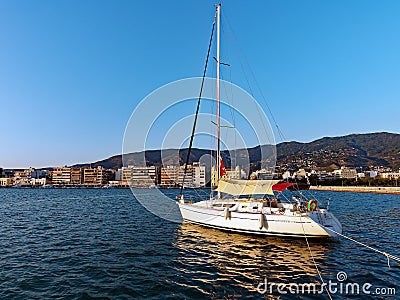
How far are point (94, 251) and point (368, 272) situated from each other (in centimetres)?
1282

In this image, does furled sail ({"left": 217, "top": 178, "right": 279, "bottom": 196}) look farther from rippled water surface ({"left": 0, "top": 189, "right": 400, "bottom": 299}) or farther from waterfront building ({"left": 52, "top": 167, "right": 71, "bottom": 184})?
waterfront building ({"left": 52, "top": 167, "right": 71, "bottom": 184})

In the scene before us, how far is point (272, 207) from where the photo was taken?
18.7 m

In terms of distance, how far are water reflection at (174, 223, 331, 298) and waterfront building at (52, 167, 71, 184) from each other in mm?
191627

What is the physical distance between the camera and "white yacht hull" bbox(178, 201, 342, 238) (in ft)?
54.0

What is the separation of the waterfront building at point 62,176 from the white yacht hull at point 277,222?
628 ft

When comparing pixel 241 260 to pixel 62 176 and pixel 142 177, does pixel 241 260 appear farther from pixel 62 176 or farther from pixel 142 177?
pixel 62 176

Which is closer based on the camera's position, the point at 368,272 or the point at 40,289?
the point at 40,289

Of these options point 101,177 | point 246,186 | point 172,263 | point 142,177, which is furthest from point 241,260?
point 101,177

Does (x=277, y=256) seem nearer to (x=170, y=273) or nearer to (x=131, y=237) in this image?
(x=170, y=273)

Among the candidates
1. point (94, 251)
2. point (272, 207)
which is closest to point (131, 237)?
point (94, 251)

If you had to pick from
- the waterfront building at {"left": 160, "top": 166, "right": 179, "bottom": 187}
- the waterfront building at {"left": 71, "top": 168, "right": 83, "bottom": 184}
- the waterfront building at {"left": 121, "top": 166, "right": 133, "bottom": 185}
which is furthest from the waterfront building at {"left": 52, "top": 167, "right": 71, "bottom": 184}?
the waterfront building at {"left": 160, "top": 166, "right": 179, "bottom": 187}

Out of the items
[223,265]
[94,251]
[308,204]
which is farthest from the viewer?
[308,204]

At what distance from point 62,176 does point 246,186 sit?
194440mm

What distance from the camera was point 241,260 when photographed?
13461 millimetres
